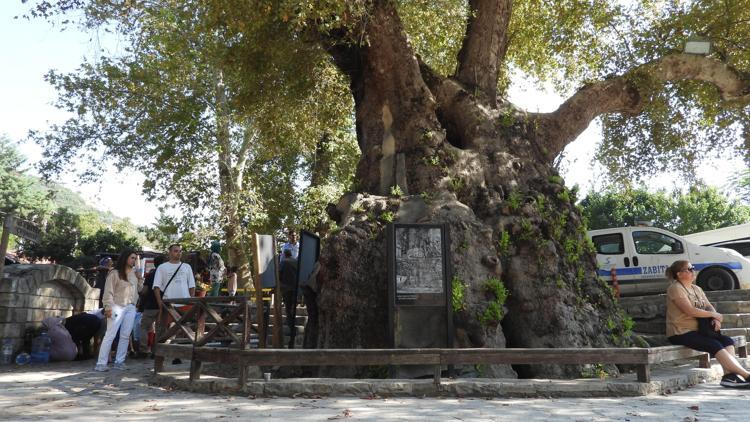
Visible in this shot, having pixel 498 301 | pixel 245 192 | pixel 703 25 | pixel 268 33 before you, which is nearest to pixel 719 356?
pixel 498 301

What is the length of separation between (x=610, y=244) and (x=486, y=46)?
7432 millimetres

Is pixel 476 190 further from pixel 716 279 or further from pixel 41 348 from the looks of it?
pixel 716 279

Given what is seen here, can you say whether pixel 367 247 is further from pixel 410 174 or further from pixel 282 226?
pixel 282 226

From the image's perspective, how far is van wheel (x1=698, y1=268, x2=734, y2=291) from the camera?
14.2m

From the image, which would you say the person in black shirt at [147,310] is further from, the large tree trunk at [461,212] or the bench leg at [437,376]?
the bench leg at [437,376]

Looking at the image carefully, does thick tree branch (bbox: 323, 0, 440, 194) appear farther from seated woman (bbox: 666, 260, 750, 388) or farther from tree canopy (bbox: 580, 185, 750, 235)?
tree canopy (bbox: 580, 185, 750, 235)

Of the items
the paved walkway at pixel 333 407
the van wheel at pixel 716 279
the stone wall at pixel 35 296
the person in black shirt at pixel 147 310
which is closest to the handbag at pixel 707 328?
the paved walkway at pixel 333 407

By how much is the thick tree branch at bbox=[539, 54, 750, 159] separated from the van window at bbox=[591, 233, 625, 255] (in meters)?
4.74

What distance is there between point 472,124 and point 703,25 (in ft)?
19.2

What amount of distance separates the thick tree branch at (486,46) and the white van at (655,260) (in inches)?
230

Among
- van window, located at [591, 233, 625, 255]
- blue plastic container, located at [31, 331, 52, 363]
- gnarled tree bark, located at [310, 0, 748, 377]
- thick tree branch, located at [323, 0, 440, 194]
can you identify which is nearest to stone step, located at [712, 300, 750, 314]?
van window, located at [591, 233, 625, 255]

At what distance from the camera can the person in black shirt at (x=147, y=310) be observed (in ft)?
35.6

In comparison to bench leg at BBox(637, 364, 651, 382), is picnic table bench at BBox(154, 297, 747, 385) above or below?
above

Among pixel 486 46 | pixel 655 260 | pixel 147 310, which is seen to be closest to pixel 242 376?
pixel 147 310
